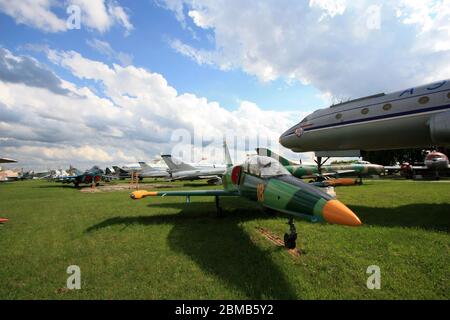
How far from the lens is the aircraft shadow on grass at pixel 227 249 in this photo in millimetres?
4521

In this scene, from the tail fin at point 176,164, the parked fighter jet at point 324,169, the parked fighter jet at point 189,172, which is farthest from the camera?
the tail fin at point 176,164

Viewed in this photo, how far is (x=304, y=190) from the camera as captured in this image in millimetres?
5461

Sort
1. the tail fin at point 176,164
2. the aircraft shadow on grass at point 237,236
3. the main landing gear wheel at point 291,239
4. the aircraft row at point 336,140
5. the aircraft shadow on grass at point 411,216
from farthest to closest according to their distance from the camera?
the tail fin at point 176,164, the aircraft shadow on grass at point 411,216, the main landing gear wheel at point 291,239, the aircraft row at point 336,140, the aircraft shadow on grass at point 237,236

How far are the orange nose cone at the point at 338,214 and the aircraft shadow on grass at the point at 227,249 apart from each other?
146 cm

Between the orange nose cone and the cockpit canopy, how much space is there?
2.24m

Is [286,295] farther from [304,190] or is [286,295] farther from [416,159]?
[416,159]

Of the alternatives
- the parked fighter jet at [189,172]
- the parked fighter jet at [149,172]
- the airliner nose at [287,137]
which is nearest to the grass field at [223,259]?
the airliner nose at [287,137]

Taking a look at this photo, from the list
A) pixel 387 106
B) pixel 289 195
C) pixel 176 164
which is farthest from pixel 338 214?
pixel 176 164

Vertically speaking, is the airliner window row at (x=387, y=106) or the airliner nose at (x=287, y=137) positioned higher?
the airliner window row at (x=387, y=106)

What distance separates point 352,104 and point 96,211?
13.6 metres

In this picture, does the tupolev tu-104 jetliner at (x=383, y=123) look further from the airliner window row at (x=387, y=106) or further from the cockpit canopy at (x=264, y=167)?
the cockpit canopy at (x=264, y=167)

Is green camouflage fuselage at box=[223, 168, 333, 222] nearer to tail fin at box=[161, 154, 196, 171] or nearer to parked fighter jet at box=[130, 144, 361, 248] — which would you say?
parked fighter jet at box=[130, 144, 361, 248]

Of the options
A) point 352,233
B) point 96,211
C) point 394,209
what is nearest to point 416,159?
point 394,209

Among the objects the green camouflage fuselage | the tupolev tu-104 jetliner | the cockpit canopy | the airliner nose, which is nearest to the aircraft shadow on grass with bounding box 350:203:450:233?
the tupolev tu-104 jetliner
